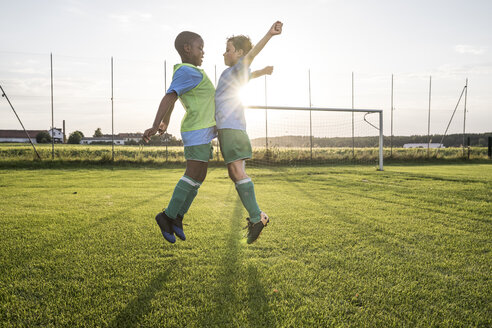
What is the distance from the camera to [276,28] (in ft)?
7.94

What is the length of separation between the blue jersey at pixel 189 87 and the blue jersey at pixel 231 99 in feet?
0.46

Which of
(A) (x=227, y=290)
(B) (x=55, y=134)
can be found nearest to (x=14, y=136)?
(B) (x=55, y=134)

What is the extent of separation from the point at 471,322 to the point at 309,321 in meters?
0.96

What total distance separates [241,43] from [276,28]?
0.47m

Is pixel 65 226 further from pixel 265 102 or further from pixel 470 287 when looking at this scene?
pixel 265 102

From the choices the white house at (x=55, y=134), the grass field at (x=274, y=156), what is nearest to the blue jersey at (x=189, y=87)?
the grass field at (x=274, y=156)

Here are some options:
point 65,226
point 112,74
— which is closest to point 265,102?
point 112,74

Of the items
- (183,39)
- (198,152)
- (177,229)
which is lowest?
(177,229)

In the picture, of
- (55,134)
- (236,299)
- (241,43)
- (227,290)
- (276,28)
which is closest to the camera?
(236,299)

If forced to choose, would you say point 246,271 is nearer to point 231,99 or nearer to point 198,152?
point 198,152

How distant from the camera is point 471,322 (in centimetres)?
177

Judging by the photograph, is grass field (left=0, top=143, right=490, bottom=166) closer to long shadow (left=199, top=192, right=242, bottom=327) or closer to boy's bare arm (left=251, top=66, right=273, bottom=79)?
long shadow (left=199, top=192, right=242, bottom=327)

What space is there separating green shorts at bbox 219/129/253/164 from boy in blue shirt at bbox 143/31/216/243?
13cm

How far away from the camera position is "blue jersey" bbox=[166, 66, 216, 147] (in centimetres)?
242
